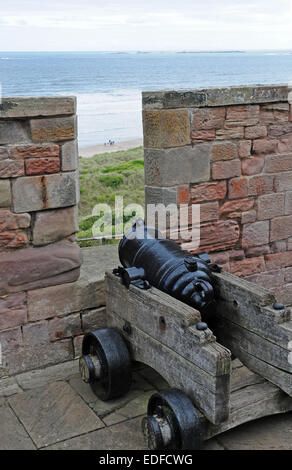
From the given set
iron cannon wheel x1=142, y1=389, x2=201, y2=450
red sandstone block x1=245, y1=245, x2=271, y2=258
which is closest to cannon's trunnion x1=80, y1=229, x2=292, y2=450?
iron cannon wheel x1=142, y1=389, x2=201, y2=450

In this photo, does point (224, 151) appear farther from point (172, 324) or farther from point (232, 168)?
point (172, 324)

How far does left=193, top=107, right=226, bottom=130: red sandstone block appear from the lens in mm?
4277

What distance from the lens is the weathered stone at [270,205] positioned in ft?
15.9

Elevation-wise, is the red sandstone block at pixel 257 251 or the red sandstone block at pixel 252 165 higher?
the red sandstone block at pixel 252 165

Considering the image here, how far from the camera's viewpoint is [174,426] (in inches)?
114

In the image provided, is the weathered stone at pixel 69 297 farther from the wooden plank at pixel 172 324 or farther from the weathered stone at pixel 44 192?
the weathered stone at pixel 44 192

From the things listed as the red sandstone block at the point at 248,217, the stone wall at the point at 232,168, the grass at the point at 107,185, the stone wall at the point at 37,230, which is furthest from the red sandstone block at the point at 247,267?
the grass at the point at 107,185

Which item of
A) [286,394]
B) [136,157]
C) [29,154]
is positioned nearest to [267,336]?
[286,394]

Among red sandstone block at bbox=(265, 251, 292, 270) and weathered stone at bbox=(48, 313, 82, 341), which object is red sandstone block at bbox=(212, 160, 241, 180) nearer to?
red sandstone block at bbox=(265, 251, 292, 270)

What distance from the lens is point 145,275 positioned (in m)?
3.58

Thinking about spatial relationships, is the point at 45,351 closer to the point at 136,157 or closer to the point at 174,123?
the point at 174,123

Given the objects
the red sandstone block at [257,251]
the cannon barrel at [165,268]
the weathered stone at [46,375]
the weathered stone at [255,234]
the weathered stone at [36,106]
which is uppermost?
the weathered stone at [36,106]

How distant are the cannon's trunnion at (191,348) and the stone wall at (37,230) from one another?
15.5 inches

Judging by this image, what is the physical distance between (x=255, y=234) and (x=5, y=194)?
2.27 meters
